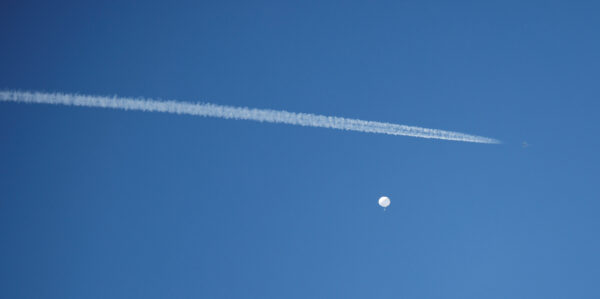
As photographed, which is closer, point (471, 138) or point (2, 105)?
point (2, 105)

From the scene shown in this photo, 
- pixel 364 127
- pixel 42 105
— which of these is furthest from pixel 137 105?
pixel 364 127

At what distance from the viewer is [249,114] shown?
671 cm

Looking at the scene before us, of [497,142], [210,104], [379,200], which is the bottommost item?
[379,200]

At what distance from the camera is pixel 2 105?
641cm

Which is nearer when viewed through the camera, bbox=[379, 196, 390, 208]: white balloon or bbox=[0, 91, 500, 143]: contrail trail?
bbox=[0, 91, 500, 143]: contrail trail

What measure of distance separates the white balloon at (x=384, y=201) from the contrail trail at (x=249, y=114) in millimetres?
725

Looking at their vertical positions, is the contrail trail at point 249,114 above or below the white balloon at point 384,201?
above

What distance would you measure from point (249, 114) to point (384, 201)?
5.82 feet

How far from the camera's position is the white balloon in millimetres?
6652

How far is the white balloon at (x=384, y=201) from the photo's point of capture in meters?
6.65

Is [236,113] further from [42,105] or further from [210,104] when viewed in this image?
[42,105]

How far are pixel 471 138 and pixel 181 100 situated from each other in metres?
3.28

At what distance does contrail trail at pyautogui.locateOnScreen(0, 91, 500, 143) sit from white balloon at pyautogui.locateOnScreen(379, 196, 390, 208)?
0.73m

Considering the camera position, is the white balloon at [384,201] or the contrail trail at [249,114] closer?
the contrail trail at [249,114]
